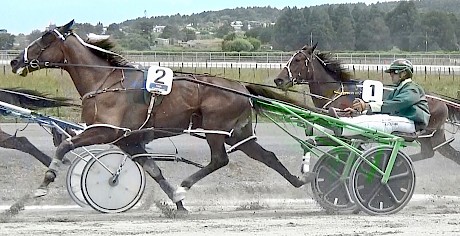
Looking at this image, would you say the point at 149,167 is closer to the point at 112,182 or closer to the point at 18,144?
the point at 112,182

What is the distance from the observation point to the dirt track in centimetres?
723

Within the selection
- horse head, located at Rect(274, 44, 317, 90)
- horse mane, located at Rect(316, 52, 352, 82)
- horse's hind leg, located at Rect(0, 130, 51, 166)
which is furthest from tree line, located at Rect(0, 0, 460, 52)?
horse's hind leg, located at Rect(0, 130, 51, 166)

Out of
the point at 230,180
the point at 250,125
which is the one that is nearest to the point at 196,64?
Result: the point at 230,180

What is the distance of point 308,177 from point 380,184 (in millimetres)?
785

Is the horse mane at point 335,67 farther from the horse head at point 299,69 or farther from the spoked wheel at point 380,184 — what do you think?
the spoked wheel at point 380,184

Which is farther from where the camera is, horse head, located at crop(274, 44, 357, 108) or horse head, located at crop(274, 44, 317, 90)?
horse head, located at crop(274, 44, 317, 90)

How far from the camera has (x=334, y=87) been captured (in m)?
11.2

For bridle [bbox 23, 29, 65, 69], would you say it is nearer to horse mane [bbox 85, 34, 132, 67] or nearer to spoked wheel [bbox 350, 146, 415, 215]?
horse mane [bbox 85, 34, 132, 67]

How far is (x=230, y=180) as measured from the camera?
11.3 m

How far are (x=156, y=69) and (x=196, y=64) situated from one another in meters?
22.0

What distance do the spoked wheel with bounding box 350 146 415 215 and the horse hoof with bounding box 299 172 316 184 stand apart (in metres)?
0.58


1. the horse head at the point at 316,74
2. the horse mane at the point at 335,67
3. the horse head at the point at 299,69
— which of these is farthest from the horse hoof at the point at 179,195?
the horse mane at the point at 335,67

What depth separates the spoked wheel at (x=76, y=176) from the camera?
29.7ft

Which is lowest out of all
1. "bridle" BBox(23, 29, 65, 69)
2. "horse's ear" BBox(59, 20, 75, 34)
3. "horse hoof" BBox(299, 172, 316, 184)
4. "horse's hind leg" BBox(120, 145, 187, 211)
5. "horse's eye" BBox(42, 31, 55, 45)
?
"horse hoof" BBox(299, 172, 316, 184)
